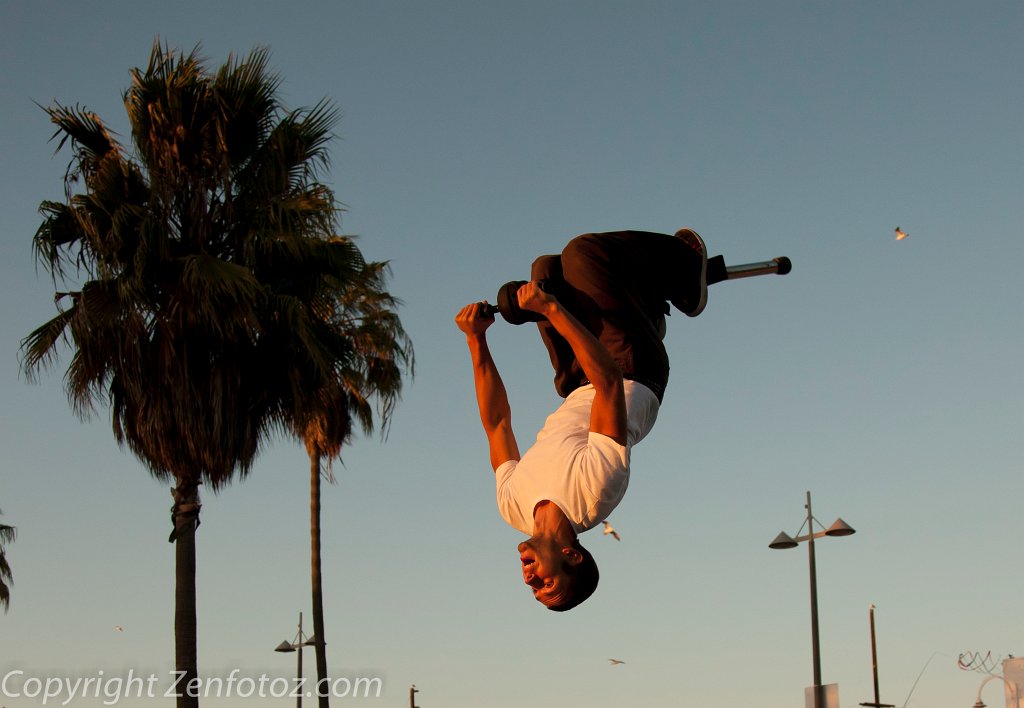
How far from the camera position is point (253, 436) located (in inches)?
598

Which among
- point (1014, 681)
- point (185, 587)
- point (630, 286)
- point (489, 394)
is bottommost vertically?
point (1014, 681)

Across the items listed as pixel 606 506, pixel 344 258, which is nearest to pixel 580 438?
pixel 606 506

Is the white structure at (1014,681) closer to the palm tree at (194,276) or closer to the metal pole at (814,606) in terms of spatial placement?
the metal pole at (814,606)

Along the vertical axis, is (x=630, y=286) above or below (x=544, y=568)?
above

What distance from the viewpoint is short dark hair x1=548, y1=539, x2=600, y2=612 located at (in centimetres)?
563

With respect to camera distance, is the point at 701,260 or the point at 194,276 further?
the point at 194,276

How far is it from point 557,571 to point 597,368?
97 cm

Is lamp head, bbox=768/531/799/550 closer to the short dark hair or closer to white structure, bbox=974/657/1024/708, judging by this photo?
white structure, bbox=974/657/1024/708

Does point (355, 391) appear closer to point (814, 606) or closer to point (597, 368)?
point (814, 606)

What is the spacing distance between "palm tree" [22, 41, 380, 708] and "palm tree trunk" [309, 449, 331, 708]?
6.22 meters

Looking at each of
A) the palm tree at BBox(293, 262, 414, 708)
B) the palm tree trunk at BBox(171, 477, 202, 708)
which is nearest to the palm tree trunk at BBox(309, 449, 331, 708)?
the palm tree at BBox(293, 262, 414, 708)

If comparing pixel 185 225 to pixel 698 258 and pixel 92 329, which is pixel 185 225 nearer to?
pixel 92 329

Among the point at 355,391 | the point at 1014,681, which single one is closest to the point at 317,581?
the point at 355,391

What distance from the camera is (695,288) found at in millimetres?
6492
